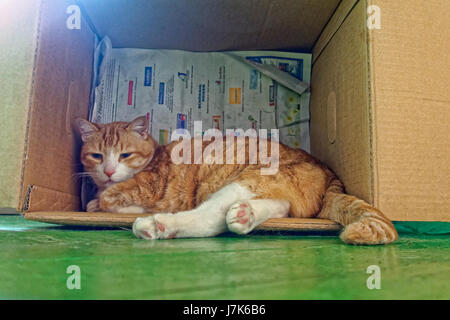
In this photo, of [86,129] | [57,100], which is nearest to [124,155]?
[86,129]

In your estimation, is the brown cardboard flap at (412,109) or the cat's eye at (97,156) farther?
the cat's eye at (97,156)

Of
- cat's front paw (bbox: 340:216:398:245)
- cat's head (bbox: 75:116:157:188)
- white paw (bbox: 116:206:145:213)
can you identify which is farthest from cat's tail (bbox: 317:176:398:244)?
cat's head (bbox: 75:116:157:188)

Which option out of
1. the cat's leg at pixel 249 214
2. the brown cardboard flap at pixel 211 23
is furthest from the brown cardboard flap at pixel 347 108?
the cat's leg at pixel 249 214

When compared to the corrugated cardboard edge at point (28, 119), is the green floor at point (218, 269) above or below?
below

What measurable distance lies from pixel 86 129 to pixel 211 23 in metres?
0.76

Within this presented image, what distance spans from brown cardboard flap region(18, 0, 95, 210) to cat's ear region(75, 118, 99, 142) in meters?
0.03

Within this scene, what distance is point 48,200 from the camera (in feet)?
3.95

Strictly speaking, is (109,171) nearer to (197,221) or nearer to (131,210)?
(131,210)

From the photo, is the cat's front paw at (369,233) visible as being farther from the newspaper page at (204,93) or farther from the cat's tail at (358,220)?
the newspaper page at (204,93)

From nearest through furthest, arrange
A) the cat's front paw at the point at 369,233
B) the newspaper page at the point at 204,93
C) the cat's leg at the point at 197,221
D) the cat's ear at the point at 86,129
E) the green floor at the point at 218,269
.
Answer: the green floor at the point at 218,269 → the cat's front paw at the point at 369,233 → the cat's leg at the point at 197,221 → the cat's ear at the point at 86,129 → the newspaper page at the point at 204,93

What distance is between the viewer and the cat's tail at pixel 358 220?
84 cm

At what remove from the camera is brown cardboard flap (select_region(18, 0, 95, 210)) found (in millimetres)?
1102

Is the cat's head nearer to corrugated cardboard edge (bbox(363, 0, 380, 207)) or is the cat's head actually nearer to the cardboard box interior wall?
the cardboard box interior wall

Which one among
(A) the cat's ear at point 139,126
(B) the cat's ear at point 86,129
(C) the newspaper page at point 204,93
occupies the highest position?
(C) the newspaper page at point 204,93
